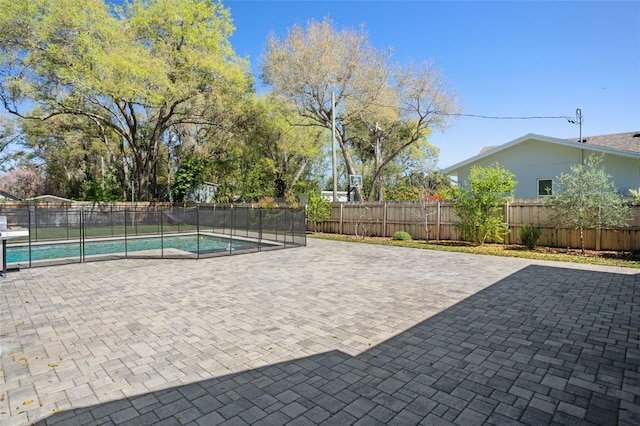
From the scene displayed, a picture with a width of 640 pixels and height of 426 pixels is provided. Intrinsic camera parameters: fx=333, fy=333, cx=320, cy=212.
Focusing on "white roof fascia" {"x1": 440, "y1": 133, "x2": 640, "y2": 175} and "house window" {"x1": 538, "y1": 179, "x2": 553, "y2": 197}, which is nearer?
"white roof fascia" {"x1": 440, "y1": 133, "x2": 640, "y2": 175}

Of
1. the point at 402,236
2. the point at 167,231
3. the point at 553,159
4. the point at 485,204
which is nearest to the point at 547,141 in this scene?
the point at 553,159

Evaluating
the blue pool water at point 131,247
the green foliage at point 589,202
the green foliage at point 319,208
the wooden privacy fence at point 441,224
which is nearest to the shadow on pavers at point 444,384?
the green foliage at point 589,202

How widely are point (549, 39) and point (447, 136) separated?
848 centimetres

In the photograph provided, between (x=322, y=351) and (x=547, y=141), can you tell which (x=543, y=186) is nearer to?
(x=547, y=141)

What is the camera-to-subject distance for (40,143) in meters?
27.7

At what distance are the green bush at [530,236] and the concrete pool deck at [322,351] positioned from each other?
350 centimetres

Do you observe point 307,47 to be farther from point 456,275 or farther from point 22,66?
point 456,275

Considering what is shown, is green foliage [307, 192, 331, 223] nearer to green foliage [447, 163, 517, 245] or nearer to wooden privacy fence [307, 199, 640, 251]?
wooden privacy fence [307, 199, 640, 251]

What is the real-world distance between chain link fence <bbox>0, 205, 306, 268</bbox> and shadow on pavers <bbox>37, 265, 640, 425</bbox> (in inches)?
287

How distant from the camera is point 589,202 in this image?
863 centimetres

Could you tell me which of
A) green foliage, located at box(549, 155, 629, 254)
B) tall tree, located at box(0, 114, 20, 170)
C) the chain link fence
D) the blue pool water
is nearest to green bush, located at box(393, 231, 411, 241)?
the chain link fence

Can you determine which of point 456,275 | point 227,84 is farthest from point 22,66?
point 456,275

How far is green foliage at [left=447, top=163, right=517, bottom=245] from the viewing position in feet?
33.9

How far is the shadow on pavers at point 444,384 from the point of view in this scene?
2.28 m
